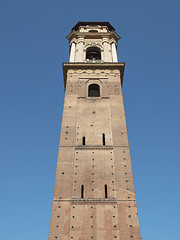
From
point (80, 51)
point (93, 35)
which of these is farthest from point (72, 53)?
point (93, 35)

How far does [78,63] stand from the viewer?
2666 centimetres

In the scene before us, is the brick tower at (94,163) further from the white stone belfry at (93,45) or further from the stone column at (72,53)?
the white stone belfry at (93,45)

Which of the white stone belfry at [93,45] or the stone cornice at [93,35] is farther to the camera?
the stone cornice at [93,35]

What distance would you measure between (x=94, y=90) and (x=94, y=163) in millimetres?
9358

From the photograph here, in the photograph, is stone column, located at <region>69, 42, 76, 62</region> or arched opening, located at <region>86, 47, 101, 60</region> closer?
stone column, located at <region>69, 42, 76, 62</region>

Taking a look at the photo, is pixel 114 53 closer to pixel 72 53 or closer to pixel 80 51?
pixel 80 51

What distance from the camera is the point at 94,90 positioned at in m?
25.8

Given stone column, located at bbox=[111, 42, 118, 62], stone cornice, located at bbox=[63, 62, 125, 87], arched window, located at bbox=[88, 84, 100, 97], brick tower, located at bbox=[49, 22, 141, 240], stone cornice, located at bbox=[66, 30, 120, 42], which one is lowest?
brick tower, located at bbox=[49, 22, 141, 240]

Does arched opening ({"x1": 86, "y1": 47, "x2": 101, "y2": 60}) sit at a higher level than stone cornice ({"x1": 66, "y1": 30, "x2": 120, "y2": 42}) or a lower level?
lower

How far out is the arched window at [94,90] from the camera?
25.4 m

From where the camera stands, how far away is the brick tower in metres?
15.2

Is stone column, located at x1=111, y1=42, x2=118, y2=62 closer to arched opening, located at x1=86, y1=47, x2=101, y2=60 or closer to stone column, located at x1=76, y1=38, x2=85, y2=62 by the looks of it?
arched opening, located at x1=86, y1=47, x2=101, y2=60

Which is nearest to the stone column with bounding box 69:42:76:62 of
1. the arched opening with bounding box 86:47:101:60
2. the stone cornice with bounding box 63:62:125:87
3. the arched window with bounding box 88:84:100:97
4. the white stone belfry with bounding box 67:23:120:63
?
the white stone belfry with bounding box 67:23:120:63

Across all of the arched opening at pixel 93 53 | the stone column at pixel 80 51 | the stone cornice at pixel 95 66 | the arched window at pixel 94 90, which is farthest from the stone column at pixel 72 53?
the arched window at pixel 94 90
